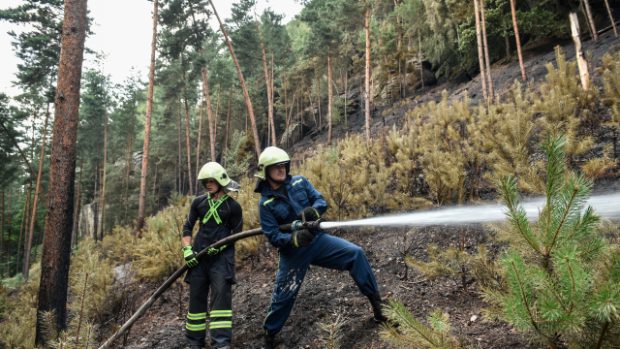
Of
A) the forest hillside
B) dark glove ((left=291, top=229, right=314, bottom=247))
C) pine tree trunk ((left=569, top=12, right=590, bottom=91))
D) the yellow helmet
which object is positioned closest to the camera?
the forest hillside

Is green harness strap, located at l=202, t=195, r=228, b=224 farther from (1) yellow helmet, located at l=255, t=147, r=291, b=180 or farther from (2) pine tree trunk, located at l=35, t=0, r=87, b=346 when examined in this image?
(2) pine tree trunk, located at l=35, t=0, r=87, b=346

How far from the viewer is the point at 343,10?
779 inches

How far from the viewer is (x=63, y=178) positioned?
5832mm

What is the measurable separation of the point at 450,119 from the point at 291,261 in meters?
6.98

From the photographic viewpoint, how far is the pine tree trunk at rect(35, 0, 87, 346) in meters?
5.66

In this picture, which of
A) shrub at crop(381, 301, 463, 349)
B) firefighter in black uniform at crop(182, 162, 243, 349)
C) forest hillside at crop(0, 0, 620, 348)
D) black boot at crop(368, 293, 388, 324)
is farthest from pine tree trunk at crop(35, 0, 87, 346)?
shrub at crop(381, 301, 463, 349)

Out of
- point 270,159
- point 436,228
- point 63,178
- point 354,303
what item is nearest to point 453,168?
point 436,228

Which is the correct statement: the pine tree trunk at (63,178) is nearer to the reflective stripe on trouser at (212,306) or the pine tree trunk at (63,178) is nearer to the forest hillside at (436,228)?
the forest hillside at (436,228)

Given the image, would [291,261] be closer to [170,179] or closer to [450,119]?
[450,119]

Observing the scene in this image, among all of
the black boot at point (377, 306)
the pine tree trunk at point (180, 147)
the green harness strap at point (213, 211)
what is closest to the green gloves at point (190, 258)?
the green harness strap at point (213, 211)

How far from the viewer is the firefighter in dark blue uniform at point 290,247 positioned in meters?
3.56

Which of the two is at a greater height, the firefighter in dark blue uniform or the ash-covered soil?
the firefighter in dark blue uniform

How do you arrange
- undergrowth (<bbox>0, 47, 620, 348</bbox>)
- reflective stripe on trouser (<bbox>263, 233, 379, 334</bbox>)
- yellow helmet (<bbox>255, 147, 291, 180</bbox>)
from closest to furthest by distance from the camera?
reflective stripe on trouser (<bbox>263, 233, 379, 334</bbox>), yellow helmet (<bbox>255, 147, 291, 180</bbox>), undergrowth (<bbox>0, 47, 620, 348</bbox>)

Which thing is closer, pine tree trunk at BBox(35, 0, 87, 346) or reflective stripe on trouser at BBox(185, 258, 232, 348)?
reflective stripe on trouser at BBox(185, 258, 232, 348)
